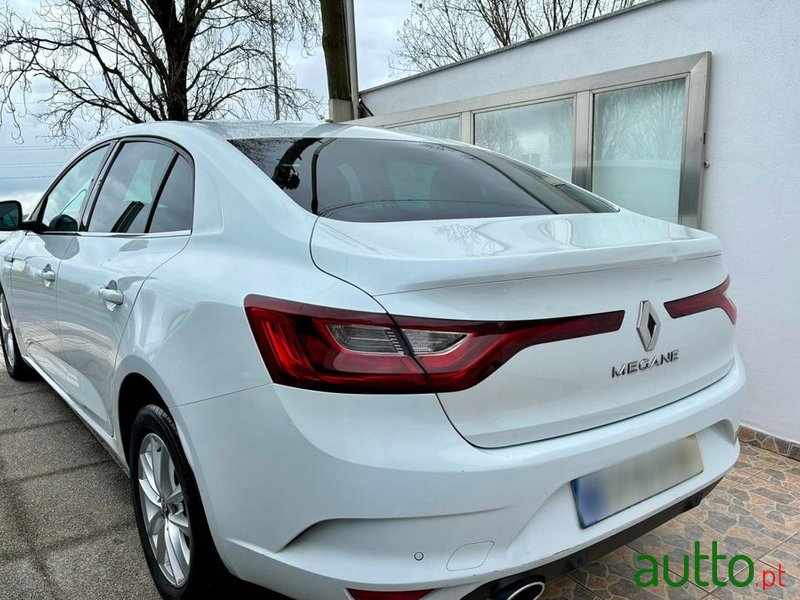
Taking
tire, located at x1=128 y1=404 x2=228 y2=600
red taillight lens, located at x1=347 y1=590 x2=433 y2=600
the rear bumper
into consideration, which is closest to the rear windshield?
the rear bumper

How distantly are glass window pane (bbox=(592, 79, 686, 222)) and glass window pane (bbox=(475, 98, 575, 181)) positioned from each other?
221 mm

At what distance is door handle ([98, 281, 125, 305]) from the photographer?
78.7 inches

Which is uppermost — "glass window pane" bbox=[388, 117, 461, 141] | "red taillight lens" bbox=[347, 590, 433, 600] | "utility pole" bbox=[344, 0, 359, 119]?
"utility pole" bbox=[344, 0, 359, 119]

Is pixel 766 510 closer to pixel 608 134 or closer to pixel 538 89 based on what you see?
pixel 608 134

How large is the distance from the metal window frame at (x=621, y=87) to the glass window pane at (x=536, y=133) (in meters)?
0.09

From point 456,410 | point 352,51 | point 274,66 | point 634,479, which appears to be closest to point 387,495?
point 456,410

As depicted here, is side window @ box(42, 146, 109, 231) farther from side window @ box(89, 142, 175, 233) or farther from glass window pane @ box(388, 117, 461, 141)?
glass window pane @ box(388, 117, 461, 141)

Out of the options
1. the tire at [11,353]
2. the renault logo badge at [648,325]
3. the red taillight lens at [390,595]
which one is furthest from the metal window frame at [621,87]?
the tire at [11,353]

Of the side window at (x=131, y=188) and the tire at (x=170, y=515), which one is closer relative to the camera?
the tire at (x=170, y=515)

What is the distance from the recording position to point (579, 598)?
81.0 inches

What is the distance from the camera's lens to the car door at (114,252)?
1.99m

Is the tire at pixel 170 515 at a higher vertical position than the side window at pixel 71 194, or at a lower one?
lower

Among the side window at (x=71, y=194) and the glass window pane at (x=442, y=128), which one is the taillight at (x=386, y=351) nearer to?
the side window at (x=71, y=194)

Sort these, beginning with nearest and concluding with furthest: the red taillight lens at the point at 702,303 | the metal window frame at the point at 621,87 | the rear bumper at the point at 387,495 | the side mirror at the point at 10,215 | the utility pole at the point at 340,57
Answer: the rear bumper at the point at 387,495 → the red taillight lens at the point at 702,303 → the metal window frame at the point at 621,87 → the side mirror at the point at 10,215 → the utility pole at the point at 340,57
